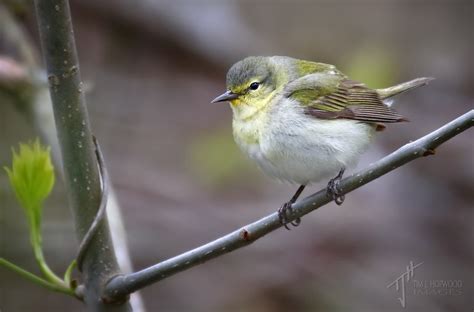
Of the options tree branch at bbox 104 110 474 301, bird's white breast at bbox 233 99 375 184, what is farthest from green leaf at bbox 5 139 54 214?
bird's white breast at bbox 233 99 375 184

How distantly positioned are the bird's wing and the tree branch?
1366 mm

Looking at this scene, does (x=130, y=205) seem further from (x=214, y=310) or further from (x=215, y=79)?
(x=215, y=79)

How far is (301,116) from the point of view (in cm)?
326

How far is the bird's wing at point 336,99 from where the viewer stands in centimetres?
335

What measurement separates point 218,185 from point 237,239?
11.8 feet

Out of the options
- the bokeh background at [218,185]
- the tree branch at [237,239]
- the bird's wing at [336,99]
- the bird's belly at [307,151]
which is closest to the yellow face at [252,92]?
the bird's wing at [336,99]

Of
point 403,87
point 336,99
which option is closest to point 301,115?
point 336,99

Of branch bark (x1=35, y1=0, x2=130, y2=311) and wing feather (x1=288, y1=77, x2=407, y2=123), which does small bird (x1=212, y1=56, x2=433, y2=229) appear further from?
branch bark (x1=35, y1=0, x2=130, y2=311)

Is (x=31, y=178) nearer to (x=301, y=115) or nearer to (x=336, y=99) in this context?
(x=301, y=115)

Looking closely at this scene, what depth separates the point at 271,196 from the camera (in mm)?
5586

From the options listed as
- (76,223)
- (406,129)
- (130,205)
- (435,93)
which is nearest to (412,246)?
(406,129)

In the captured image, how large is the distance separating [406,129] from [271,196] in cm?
126

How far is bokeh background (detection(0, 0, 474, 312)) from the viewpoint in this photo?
4812mm

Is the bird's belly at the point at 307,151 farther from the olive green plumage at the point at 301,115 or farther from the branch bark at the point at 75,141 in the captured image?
the branch bark at the point at 75,141
